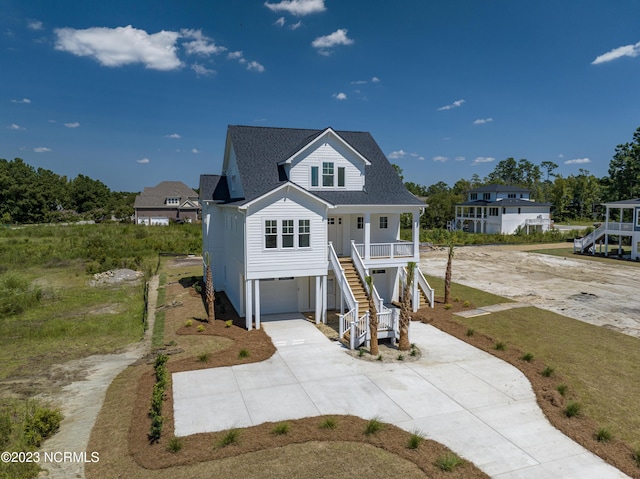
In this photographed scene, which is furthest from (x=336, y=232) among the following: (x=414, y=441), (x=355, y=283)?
(x=414, y=441)

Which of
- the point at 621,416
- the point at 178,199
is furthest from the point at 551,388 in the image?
the point at 178,199

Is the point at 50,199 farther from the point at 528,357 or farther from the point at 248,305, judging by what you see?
the point at 528,357

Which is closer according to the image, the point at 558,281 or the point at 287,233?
the point at 287,233

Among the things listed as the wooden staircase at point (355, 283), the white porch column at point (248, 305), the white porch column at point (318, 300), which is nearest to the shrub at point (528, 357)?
the wooden staircase at point (355, 283)

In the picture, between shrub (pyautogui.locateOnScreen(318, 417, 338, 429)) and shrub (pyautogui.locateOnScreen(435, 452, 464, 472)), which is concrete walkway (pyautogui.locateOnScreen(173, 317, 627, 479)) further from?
shrub (pyautogui.locateOnScreen(318, 417, 338, 429))

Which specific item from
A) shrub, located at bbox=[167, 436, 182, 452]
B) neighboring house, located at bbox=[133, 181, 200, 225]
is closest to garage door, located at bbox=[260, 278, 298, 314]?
shrub, located at bbox=[167, 436, 182, 452]

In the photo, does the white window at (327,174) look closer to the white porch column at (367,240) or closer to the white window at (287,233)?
the white porch column at (367,240)

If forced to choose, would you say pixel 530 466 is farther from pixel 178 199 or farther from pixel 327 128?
pixel 178 199
